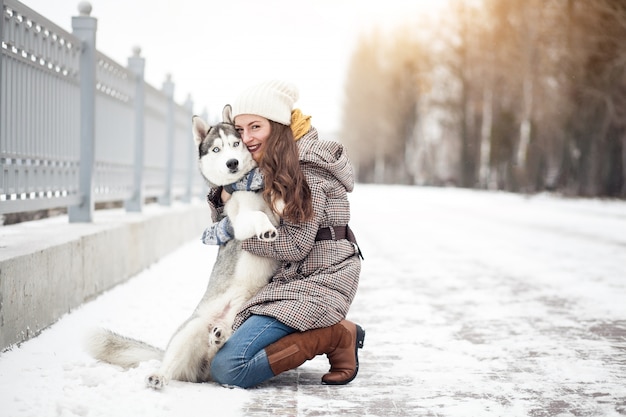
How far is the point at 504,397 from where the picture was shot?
4867 millimetres

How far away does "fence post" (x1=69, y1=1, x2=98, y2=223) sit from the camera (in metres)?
8.74

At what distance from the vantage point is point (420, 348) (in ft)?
20.6

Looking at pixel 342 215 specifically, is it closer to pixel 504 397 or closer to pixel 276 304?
pixel 276 304

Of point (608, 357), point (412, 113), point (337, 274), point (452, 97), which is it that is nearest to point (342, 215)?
point (337, 274)

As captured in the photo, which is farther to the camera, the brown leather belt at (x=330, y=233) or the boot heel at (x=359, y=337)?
the boot heel at (x=359, y=337)

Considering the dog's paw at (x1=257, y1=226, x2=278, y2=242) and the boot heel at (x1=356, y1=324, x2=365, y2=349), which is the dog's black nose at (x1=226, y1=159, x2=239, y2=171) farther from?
the boot heel at (x1=356, y1=324, x2=365, y2=349)

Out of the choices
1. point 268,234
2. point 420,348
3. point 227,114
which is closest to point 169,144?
point 420,348

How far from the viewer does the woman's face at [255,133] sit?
16.3 feet

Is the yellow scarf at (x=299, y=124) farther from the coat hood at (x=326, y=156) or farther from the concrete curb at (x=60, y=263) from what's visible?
the concrete curb at (x=60, y=263)

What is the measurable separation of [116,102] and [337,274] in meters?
6.17

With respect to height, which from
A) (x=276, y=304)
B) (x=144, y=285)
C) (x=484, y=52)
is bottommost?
(x=144, y=285)

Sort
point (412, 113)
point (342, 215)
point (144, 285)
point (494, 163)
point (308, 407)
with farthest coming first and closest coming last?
point (412, 113)
point (494, 163)
point (144, 285)
point (342, 215)
point (308, 407)

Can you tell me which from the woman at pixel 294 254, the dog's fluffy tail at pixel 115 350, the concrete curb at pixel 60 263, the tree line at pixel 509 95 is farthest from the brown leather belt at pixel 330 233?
the tree line at pixel 509 95

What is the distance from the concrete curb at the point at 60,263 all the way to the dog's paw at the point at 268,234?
1714 mm
